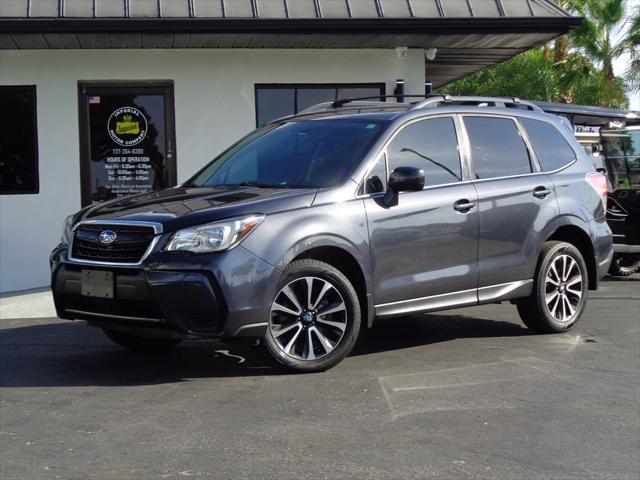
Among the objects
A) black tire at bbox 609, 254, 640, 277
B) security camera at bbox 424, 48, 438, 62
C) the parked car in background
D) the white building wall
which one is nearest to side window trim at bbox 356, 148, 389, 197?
the white building wall

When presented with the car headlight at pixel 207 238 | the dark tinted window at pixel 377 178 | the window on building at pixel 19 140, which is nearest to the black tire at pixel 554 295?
the dark tinted window at pixel 377 178

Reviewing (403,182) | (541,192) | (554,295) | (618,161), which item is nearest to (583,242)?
(554,295)

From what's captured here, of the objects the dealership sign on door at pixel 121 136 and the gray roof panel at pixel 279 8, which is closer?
the gray roof panel at pixel 279 8

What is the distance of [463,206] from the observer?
7.09 meters

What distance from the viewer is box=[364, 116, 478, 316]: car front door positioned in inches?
261

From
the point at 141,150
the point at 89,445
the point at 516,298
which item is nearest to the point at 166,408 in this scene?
the point at 89,445

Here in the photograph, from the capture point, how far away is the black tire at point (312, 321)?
6156 millimetres

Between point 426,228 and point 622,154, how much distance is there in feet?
27.1

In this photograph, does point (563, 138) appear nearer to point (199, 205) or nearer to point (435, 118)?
point (435, 118)

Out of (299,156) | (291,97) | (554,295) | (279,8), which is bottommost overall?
(554,295)

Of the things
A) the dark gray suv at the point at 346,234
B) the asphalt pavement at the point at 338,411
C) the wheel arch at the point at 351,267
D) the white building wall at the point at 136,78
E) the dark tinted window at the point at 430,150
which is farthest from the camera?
the white building wall at the point at 136,78

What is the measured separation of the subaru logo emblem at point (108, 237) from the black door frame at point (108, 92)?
19.7 ft

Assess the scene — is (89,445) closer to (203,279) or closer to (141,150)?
(203,279)

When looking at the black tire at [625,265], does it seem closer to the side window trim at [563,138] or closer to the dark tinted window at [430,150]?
the side window trim at [563,138]
